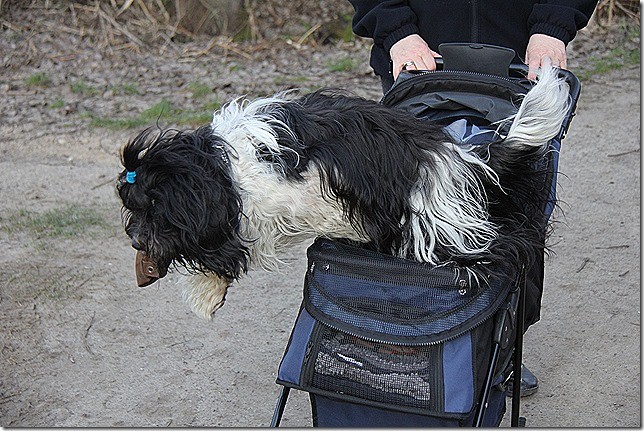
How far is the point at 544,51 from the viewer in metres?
2.87

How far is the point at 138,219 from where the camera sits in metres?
2.12

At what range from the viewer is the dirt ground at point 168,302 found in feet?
10.8

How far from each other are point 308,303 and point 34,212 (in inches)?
113

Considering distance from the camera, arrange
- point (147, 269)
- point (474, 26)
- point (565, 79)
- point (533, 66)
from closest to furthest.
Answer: point (147, 269) < point (565, 79) < point (533, 66) < point (474, 26)

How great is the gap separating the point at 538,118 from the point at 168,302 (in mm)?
2230

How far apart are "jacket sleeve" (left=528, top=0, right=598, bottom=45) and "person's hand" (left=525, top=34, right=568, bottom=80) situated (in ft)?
0.12

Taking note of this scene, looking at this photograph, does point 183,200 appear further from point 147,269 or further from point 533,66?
point 533,66

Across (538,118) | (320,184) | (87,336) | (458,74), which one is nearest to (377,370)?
(320,184)

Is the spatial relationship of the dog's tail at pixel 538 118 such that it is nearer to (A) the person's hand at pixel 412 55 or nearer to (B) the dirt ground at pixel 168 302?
(A) the person's hand at pixel 412 55

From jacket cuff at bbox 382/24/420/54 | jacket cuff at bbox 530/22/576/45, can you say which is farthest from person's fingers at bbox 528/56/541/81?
jacket cuff at bbox 382/24/420/54

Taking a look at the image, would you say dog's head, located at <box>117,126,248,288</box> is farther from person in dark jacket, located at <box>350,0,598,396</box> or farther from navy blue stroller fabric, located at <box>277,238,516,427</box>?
person in dark jacket, located at <box>350,0,598,396</box>

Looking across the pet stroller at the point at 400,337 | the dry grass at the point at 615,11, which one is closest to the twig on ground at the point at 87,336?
the pet stroller at the point at 400,337

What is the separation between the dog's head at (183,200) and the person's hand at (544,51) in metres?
1.23

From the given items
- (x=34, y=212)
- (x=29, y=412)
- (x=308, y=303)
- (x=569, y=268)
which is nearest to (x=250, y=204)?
(x=308, y=303)
